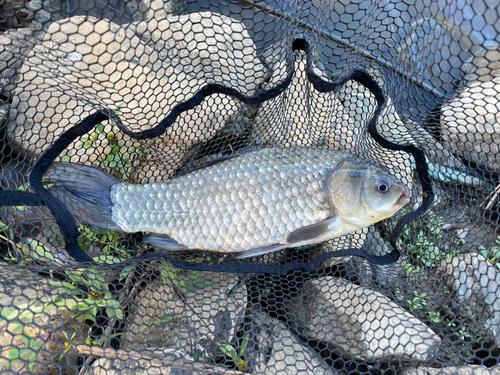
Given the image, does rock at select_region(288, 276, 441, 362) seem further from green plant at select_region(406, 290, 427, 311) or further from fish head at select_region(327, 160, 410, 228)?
fish head at select_region(327, 160, 410, 228)

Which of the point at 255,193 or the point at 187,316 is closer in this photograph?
the point at 187,316

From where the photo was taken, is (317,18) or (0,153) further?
(317,18)

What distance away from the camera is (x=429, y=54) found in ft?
6.71

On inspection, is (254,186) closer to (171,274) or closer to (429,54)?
(171,274)

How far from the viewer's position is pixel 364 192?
1806mm

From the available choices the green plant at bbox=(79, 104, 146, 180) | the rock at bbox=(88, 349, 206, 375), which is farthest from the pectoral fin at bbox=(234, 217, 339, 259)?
the green plant at bbox=(79, 104, 146, 180)

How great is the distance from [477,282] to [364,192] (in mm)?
762

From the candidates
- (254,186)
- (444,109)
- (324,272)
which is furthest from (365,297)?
(444,109)

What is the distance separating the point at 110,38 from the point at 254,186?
1201 millimetres

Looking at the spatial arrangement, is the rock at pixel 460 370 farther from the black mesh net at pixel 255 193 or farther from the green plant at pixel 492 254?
the green plant at pixel 492 254

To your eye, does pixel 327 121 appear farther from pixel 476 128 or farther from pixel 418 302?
pixel 418 302

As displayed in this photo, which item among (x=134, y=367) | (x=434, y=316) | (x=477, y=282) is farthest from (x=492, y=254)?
(x=134, y=367)

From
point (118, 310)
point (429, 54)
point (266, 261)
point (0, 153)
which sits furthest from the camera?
point (266, 261)

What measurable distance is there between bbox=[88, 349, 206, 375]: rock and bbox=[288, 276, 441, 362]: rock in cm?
65
